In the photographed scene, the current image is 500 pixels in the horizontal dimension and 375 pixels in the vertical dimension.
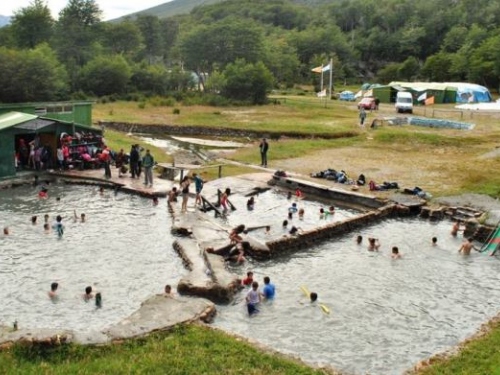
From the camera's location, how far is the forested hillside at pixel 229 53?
7381 centimetres

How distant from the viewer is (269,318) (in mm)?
16016

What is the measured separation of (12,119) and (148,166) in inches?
327

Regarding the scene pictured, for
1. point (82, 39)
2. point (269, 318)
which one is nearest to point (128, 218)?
point (269, 318)

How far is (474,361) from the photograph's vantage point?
13.1 metres

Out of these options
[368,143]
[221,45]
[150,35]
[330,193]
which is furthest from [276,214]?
[150,35]

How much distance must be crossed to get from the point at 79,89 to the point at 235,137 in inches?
1502

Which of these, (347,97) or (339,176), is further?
(347,97)

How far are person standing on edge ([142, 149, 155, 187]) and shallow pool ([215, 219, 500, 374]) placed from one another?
10392 millimetres

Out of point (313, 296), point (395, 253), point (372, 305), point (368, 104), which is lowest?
point (372, 305)

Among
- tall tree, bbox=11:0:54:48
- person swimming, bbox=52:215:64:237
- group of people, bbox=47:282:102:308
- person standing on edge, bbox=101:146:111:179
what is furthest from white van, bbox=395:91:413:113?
tall tree, bbox=11:0:54:48

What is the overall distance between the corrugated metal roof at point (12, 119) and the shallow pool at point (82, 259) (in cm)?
373

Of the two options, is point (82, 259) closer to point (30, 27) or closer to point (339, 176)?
point (339, 176)

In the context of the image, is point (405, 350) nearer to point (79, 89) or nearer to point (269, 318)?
point (269, 318)

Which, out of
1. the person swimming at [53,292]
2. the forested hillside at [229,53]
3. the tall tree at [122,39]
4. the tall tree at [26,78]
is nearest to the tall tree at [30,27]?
the forested hillside at [229,53]
